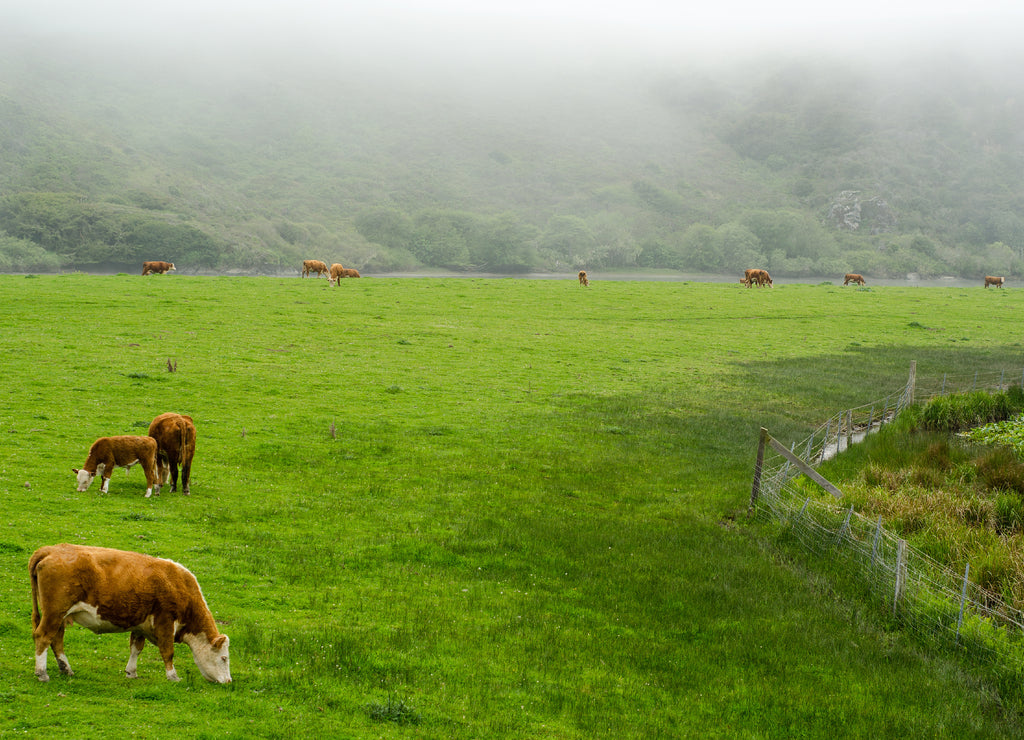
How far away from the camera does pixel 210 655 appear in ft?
33.4

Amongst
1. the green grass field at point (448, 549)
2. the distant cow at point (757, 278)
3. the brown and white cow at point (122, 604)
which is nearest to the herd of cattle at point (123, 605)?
the brown and white cow at point (122, 604)

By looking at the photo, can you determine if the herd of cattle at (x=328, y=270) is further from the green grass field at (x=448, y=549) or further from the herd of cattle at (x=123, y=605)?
the herd of cattle at (x=123, y=605)

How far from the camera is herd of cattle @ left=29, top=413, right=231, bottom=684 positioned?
926cm

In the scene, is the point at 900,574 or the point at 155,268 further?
the point at 155,268

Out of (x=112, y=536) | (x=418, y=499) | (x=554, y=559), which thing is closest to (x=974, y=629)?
(x=554, y=559)

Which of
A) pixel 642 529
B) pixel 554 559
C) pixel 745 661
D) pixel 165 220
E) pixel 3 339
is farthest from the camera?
pixel 165 220

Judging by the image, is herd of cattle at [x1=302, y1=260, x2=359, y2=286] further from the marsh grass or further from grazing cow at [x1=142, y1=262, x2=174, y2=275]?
the marsh grass

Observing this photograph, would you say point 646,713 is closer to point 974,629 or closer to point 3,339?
point 974,629

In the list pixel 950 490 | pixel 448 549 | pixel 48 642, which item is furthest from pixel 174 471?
pixel 950 490

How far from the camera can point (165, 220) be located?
136m

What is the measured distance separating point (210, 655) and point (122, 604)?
4.52ft

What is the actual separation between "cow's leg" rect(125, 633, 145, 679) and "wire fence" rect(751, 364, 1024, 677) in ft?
42.5

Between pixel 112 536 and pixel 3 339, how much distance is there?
1140 inches

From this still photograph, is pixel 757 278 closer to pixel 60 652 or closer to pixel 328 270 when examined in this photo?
pixel 328 270
